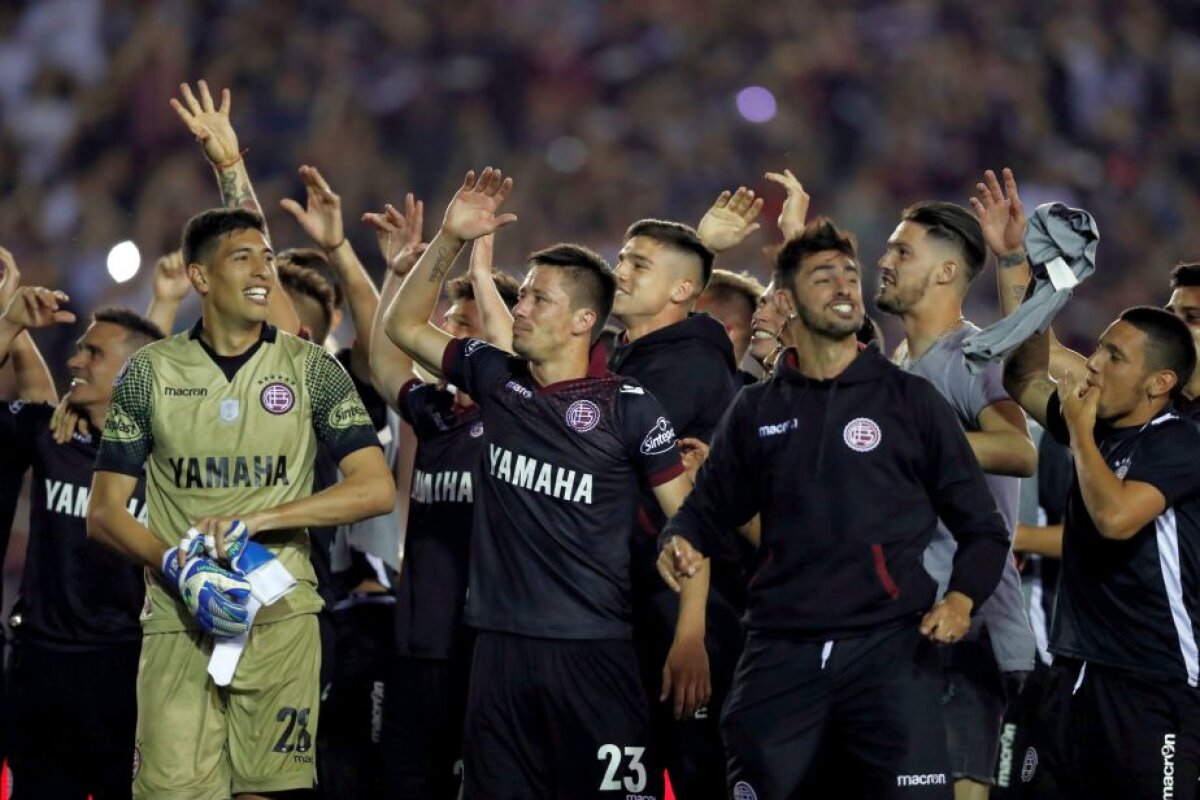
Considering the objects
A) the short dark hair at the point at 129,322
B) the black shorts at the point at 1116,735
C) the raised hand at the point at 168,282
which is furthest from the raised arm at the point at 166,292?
the black shorts at the point at 1116,735

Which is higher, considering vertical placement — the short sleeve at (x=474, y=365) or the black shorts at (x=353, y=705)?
the short sleeve at (x=474, y=365)

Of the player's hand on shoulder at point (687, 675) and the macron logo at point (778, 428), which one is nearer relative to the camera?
the macron logo at point (778, 428)

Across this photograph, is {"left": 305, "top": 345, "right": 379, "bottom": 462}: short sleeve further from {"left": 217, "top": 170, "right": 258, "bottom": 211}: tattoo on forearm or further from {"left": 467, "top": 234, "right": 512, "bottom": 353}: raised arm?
{"left": 217, "top": 170, "right": 258, "bottom": 211}: tattoo on forearm

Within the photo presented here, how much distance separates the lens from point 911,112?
12211 mm

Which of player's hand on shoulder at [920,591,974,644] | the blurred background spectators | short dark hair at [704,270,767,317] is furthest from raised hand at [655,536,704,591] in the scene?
the blurred background spectators

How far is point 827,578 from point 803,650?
22cm

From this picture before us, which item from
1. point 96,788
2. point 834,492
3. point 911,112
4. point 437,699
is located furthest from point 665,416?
point 911,112

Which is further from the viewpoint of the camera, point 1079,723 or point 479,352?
point 479,352

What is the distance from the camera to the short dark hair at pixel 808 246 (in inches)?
200

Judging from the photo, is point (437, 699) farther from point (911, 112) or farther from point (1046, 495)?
point (911, 112)

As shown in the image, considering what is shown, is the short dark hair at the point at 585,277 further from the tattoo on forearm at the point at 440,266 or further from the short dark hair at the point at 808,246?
the short dark hair at the point at 808,246

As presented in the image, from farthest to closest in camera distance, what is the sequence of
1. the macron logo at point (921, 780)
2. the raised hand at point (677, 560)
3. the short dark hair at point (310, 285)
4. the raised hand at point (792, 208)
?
the short dark hair at point (310, 285), the raised hand at point (792, 208), the raised hand at point (677, 560), the macron logo at point (921, 780)

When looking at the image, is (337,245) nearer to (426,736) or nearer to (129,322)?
(129,322)

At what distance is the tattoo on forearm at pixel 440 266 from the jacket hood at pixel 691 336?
754 millimetres
